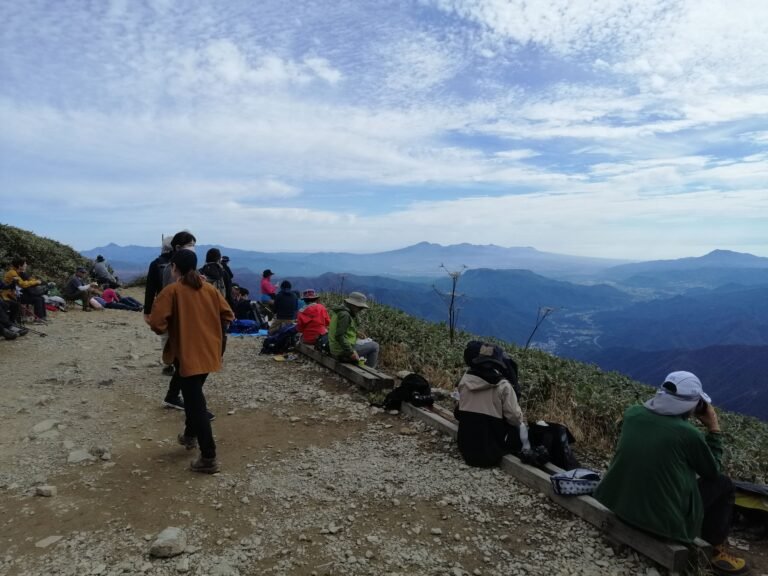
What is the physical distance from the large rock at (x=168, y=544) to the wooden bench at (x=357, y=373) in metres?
4.04

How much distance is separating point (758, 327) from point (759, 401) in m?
139

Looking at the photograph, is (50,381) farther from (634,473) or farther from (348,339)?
(634,473)

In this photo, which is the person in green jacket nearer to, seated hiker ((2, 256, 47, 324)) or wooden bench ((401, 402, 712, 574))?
wooden bench ((401, 402, 712, 574))

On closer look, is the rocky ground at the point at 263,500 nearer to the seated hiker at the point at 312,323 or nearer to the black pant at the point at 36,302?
the seated hiker at the point at 312,323

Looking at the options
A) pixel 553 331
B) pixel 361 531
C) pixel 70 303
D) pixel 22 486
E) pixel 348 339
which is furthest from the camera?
pixel 553 331

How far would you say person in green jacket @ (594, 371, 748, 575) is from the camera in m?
3.66

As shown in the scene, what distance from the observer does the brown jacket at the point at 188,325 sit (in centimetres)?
470

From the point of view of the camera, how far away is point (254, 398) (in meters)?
7.59

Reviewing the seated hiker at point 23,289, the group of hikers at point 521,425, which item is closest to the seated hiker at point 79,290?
the seated hiker at point 23,289

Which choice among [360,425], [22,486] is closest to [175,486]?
[22,486]

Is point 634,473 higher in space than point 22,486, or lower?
higher

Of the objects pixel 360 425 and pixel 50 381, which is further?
pixel 50 381

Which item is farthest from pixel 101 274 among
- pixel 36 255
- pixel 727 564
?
pixel 727 564

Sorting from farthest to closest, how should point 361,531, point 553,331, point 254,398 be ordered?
1. point 553,331
2. point 254,398
3. point 361,531
